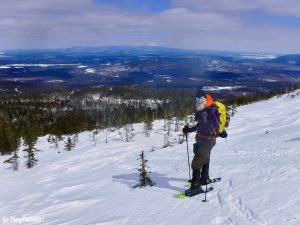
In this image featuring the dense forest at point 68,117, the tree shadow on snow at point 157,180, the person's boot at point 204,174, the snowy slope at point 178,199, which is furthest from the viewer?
the dense forest at point 68,117

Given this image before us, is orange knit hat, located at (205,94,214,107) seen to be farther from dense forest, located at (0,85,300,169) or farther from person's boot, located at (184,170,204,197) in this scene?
dense forest, located at (0,85,300,169)

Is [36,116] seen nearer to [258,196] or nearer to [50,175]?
[50,175]

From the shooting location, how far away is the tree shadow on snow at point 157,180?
1094 centimetres

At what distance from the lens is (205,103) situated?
8.88 meters

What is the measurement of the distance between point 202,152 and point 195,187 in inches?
39.1

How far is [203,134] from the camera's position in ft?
30.0

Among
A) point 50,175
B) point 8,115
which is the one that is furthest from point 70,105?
point 50,175

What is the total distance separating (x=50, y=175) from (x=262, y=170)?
12531 millimetres

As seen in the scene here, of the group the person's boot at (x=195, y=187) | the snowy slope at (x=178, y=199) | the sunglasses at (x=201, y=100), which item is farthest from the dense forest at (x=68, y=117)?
the sunglasses at (x=201, y=100)

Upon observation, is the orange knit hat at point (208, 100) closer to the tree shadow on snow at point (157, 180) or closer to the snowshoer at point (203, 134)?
the snowshoer at point (203, 134)

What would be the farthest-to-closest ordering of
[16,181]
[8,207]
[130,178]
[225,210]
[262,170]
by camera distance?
1. [16,181]
2. [130,178]
3. [8,207]
4. [262,170]
5. [225,210]

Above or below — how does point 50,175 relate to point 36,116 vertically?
above

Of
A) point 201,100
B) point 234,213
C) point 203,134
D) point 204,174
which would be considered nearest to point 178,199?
point 204,174

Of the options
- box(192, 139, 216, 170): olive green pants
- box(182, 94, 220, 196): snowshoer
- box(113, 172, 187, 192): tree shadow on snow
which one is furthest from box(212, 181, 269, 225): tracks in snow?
box(113, 172, 187, 192): tree shadow on snow
